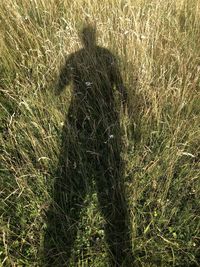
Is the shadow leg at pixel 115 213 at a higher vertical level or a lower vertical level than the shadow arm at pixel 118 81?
lower

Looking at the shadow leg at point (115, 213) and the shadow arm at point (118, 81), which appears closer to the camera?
the shadow leg at point (115, 213)

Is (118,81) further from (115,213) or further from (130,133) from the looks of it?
(115,213)

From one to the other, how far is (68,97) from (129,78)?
60cm

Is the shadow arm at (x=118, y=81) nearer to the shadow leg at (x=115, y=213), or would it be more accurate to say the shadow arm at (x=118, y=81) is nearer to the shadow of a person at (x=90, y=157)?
the shadow of a person at (x=90, y=157)

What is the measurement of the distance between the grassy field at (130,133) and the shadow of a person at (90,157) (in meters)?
0.07

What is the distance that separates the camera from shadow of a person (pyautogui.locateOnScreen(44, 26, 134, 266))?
6.17 feet

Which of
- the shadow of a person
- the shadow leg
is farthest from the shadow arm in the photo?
the shadow leg

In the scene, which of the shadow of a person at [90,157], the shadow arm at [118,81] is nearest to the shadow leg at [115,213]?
the shadow of a person at [90,157]

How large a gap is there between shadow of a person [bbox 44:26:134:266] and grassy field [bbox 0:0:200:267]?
7cm

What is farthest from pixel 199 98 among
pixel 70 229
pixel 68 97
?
pixel 70 229

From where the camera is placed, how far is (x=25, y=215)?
1.93 meters

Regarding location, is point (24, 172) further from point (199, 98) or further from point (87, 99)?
point (199, 98)

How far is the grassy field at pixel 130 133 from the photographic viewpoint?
6.03ft

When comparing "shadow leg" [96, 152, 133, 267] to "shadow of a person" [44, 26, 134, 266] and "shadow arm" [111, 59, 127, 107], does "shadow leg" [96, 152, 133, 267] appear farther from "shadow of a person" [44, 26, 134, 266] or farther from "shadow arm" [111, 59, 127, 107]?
"shadow arm" [111, 59, 127, 107]
